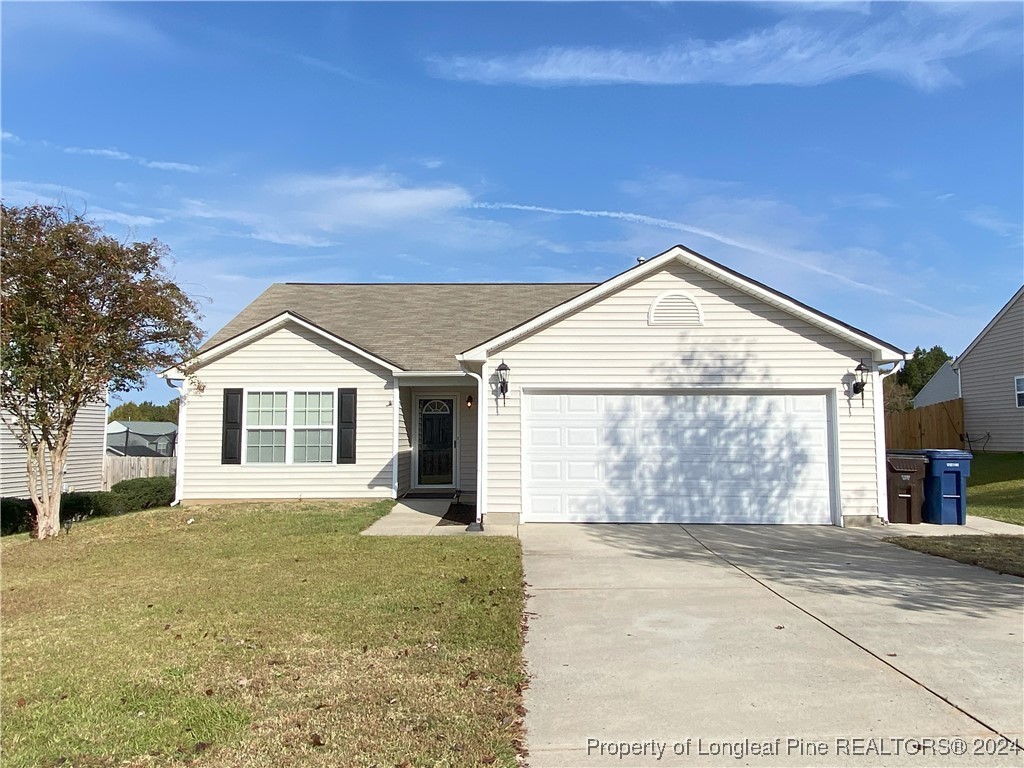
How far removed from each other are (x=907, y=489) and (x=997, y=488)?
7.88m

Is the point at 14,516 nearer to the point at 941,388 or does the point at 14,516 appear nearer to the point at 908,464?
the point at 908,464

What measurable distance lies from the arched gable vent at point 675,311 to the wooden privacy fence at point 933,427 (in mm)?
17964

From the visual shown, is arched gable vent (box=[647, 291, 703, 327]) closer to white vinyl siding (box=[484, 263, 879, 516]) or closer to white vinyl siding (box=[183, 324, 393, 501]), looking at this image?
white vinyl siding (box=[484, 263, 879, 516])

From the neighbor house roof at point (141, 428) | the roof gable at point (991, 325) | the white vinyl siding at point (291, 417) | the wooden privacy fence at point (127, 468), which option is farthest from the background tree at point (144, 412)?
the roof gable at point (991, 325)

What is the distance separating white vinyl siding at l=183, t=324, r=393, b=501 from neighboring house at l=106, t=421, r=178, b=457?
75.3ft

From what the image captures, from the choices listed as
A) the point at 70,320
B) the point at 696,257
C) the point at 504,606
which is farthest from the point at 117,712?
the point at 696,257

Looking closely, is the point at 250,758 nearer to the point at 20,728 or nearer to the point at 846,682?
the point at 20,728

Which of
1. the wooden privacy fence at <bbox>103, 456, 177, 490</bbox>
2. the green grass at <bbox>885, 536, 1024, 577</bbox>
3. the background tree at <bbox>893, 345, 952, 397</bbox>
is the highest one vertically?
the background tree at <bbox>893, 345, 952, 397</bbox>

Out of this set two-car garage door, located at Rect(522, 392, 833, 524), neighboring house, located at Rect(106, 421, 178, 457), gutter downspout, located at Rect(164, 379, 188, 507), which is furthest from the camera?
neighboring house, located at Rect(106, 421, 178, 457)

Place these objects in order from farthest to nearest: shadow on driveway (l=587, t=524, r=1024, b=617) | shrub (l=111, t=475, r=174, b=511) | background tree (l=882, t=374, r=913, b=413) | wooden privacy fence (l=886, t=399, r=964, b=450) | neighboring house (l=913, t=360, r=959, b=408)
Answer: background tree (l=882, t=374, r=913, b=413) < neighboring house (l=913, t=360, r=959, b=408) < wooden privacy fence (l=886, t=399, r=964, b=450) < shrub (l=111, t=475, r=174, b=511) < shadow on driveway (l=587, t=524, r=1024, b=617)

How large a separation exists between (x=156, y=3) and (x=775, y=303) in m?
10.5

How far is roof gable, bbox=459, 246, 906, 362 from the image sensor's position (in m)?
10.9

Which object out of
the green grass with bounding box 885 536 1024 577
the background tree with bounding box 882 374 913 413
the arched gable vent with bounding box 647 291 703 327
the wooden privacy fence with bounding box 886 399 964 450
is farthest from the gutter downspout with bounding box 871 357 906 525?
the background tree with bounding box 882 374 913 413

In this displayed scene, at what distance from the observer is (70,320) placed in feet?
32.8
